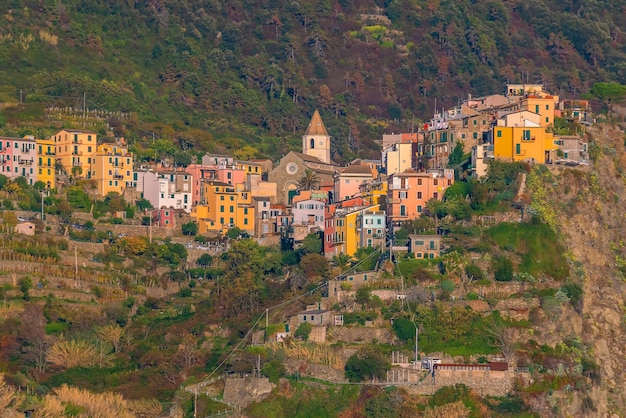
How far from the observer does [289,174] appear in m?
115

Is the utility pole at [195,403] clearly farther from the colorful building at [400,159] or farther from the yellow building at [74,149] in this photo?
the yellow building at [74,149]

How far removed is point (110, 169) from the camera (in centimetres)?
11094

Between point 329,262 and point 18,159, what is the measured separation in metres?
21.6

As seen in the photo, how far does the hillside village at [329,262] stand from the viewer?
8512 cm

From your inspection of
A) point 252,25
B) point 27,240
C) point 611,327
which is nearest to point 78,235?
point 27,240

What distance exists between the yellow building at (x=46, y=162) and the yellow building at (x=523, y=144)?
26.4 metres

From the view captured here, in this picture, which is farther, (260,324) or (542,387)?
(260,324)

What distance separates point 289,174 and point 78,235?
1690 cm

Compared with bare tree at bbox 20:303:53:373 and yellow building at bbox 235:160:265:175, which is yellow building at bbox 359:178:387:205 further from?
bare tree at bbox 20:303:53:373

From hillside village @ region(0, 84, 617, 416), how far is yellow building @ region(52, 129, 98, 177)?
128mm

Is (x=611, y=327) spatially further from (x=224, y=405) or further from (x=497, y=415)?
(x=224, y=405)

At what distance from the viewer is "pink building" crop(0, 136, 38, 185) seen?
108 meters

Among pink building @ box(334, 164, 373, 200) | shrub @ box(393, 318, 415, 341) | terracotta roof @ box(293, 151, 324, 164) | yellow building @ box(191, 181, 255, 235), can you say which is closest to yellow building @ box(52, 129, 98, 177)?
yellow building @ box(191, 181, 255, 235)

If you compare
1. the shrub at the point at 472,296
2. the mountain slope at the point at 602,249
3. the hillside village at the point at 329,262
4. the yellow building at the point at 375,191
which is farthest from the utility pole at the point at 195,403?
the yellow building at the point at 375,191
